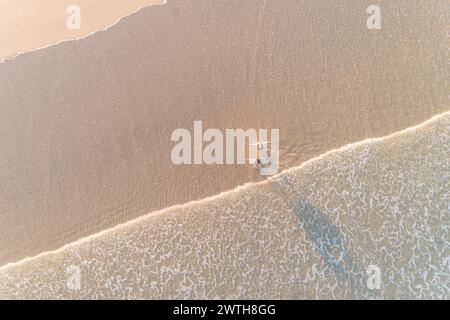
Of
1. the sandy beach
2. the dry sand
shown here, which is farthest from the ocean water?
the dry sand

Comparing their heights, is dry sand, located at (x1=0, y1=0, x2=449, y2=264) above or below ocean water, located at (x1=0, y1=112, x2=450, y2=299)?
above

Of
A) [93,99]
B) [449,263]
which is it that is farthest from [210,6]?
[449,263]

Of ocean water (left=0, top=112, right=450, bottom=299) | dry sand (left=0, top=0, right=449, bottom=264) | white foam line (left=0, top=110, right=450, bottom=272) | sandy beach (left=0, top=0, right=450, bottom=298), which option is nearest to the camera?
ocean water (left=0, top=112, right=450, bottom=299)

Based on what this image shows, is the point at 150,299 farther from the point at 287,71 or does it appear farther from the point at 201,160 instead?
the point at 287,71

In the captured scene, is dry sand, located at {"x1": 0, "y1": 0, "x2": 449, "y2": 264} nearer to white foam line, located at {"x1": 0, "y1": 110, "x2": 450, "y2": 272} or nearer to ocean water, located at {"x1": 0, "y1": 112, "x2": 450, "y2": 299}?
white foam line, located at {"x1": 0, "y1": 110, "x2": 450, "y2": 272}

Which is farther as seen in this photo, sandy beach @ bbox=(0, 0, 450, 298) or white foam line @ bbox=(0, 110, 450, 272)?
white foam line @ bbox=(0, 110, 450, 272)
